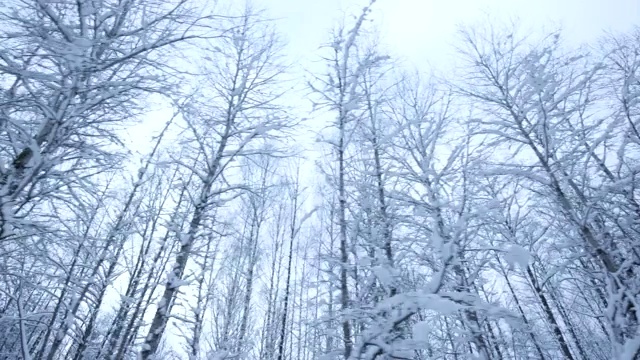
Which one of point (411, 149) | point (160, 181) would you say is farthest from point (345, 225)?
point (160, 181)

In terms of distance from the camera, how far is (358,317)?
2502 millimetres

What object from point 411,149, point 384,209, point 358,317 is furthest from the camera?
point 411,149

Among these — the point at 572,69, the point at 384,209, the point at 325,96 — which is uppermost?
the point at 325,96

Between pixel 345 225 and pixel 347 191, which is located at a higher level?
pixel 347 191

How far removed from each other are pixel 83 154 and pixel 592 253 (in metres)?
7.72

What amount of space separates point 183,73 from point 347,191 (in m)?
3.95

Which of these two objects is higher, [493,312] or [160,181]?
[160,181]

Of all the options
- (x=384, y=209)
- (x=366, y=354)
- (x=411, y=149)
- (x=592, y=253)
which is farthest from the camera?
(x=411, y=149)

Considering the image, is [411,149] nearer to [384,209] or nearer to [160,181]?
[384,209]

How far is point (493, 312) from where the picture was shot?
193 cm

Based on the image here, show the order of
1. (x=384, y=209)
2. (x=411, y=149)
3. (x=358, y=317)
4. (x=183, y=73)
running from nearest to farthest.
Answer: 1. (x=358, y=317)
2. (x=183, y=73)
3. (x=384, y=209)
4. (x=411, y=149)

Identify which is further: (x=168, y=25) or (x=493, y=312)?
(x=168, y=25)

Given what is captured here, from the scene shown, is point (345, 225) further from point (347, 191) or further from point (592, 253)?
point (592, 253)

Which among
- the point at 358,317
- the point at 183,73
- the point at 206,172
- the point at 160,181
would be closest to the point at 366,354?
the point at 358,317
